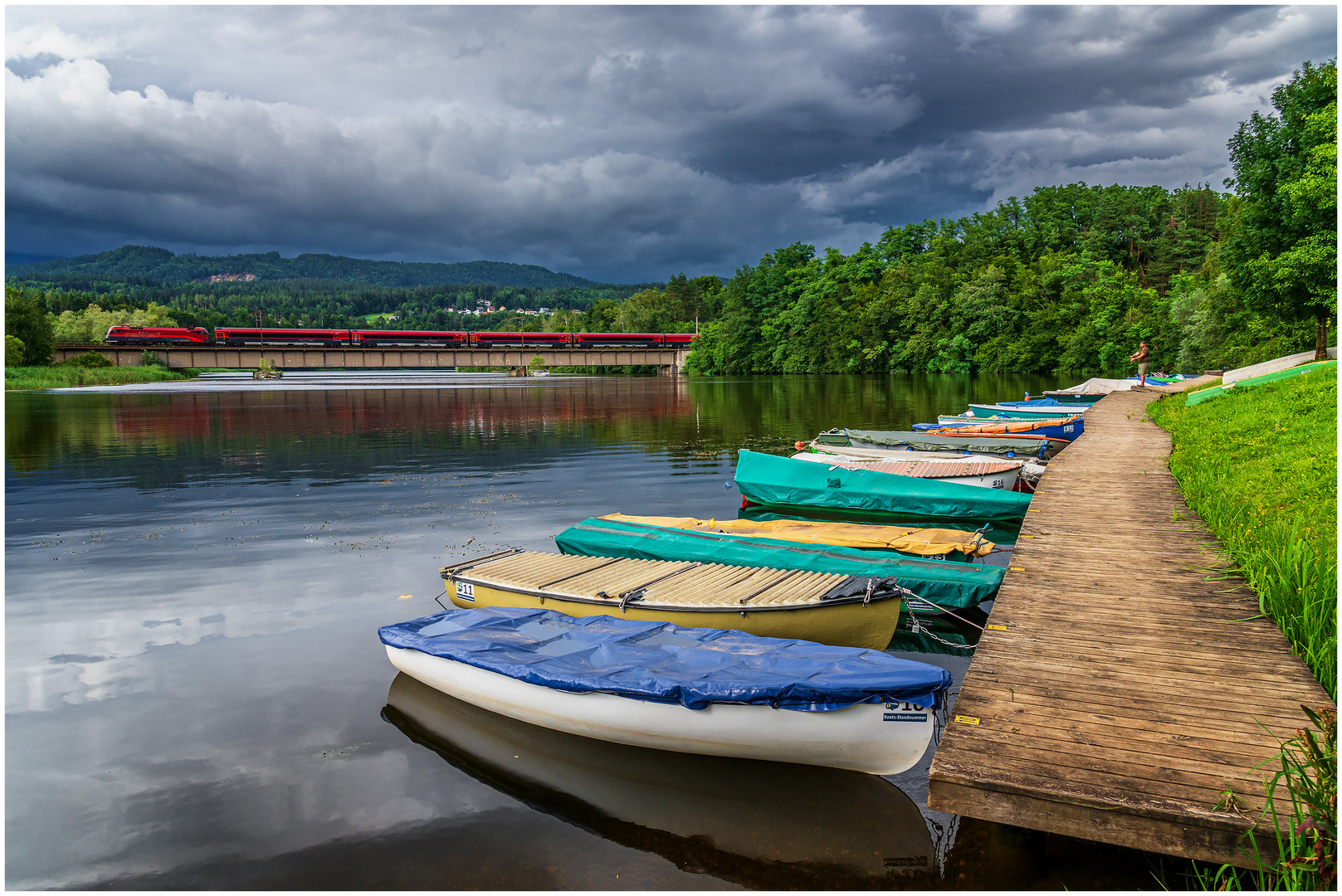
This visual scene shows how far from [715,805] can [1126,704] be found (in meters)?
3.53

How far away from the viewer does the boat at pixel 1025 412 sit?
116 ft

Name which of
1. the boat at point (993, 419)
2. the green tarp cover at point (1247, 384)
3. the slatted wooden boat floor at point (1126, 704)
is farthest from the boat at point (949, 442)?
the slatted wooden boat floor at point (1126, 704)

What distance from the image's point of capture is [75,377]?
284 feet

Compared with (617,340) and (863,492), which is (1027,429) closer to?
(863,492)

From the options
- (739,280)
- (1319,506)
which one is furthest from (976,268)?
(1319,506)

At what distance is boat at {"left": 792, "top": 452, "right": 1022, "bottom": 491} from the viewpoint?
19.6m

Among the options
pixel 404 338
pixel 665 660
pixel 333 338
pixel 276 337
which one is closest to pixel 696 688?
pixel 665 660

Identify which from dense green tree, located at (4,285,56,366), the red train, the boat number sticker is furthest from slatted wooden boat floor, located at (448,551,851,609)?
dense green tree, located at (4,285,56,366)

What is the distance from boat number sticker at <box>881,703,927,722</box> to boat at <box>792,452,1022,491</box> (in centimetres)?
1268

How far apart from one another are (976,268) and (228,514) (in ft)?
352

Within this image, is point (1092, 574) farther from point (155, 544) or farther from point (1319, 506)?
point (155, 544)

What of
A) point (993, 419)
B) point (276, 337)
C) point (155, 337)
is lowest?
point (993, 419)

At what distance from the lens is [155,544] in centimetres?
1745

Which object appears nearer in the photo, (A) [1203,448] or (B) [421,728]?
(B) [421,728]
